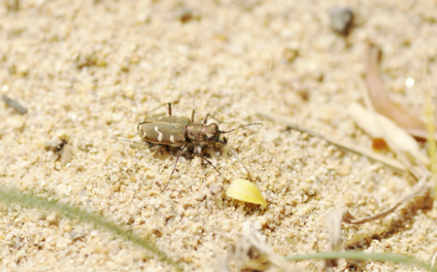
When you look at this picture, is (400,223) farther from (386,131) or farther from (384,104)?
(384,104)

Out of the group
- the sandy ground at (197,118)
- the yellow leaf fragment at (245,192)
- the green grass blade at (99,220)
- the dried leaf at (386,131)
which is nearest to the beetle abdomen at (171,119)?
the sandy ground at (197,118)

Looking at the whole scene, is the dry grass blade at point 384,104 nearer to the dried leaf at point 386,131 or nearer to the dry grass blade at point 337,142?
the dried leaf at point 386,131

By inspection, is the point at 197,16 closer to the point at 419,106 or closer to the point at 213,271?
the point at 419,106

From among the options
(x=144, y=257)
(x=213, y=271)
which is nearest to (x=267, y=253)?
(x=213, y=271)

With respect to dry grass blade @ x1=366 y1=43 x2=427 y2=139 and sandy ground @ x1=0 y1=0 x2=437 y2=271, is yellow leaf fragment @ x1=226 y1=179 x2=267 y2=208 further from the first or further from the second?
dry grass blade @ x1=366 y1=43 x2=427 y2=139

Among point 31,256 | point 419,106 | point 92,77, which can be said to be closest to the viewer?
point 31,256

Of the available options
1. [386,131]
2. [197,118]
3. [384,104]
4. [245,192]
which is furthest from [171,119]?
[384,104]

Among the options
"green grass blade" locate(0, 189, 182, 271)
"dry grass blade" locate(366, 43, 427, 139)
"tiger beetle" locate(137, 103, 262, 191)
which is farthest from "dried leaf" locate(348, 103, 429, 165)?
"green grass blade" locate(0, 189, 182, 271)
